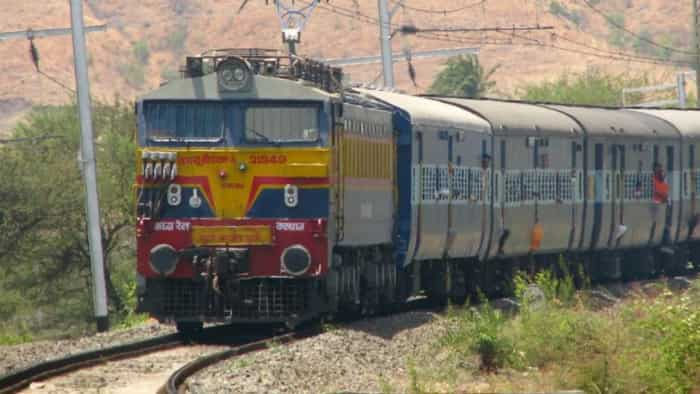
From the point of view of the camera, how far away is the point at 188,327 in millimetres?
21766

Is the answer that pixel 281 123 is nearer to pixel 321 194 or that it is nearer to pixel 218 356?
pixel 321 194

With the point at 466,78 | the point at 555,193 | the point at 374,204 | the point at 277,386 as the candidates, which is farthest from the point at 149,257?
the point at 466,78

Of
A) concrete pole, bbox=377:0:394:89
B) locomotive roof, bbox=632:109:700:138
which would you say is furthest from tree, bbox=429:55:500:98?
locomotive roof, bbox=632:109:700:138

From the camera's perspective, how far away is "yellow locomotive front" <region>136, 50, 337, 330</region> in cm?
2083

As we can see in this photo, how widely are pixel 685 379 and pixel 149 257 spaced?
274 inches

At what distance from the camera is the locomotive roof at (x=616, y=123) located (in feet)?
107

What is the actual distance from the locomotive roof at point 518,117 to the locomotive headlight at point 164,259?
878 centimetres

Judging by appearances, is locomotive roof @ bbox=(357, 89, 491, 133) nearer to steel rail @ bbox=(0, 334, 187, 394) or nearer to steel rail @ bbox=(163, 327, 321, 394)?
steel rail @ bbox=(163, 327, 321, 394)

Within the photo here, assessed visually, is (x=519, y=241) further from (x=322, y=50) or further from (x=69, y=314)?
(x=322, y=50)

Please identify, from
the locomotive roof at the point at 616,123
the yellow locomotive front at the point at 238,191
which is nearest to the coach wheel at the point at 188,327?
the yellow locomotive front at the point at 238,191

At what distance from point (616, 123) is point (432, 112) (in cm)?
859

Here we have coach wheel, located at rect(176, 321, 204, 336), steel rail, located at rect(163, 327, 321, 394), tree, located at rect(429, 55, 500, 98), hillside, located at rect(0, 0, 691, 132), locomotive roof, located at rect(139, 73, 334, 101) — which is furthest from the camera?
hillside, located at rect(0, 0, 691, 132)

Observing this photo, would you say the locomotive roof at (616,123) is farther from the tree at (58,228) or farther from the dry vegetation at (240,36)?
the dry vegetation at (240,36)

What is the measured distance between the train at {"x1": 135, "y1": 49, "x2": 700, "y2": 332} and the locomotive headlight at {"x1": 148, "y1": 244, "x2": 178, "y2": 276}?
17 millimetres
